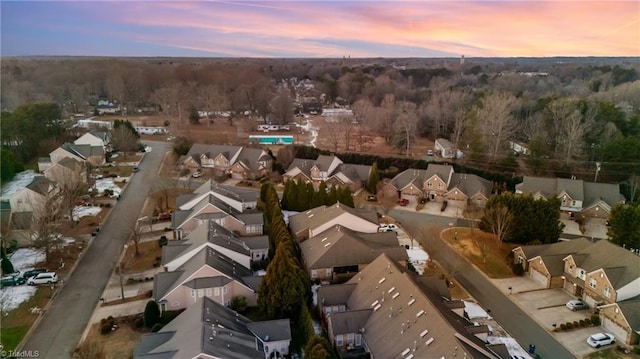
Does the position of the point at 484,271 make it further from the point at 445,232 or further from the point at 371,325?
the point at 371,325

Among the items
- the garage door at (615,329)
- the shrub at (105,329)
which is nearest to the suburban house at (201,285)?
the shrub at (105,329)

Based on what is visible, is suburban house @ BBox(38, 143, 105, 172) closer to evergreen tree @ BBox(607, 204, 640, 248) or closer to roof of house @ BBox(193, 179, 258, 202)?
roof of house @ BBox(193, 179, 258, 202)

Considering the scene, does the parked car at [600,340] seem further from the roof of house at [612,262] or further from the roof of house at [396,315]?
the roof of house at [396,315]

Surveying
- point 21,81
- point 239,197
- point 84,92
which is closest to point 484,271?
point 239,197

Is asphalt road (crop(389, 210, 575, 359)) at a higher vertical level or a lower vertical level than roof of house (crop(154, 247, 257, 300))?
lower

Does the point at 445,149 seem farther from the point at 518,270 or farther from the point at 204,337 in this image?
the point at 204,337

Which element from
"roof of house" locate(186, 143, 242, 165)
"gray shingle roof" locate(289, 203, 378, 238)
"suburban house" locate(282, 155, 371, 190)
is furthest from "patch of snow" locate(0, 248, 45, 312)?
"suburban house" locate(282, 155, 371, 190)
